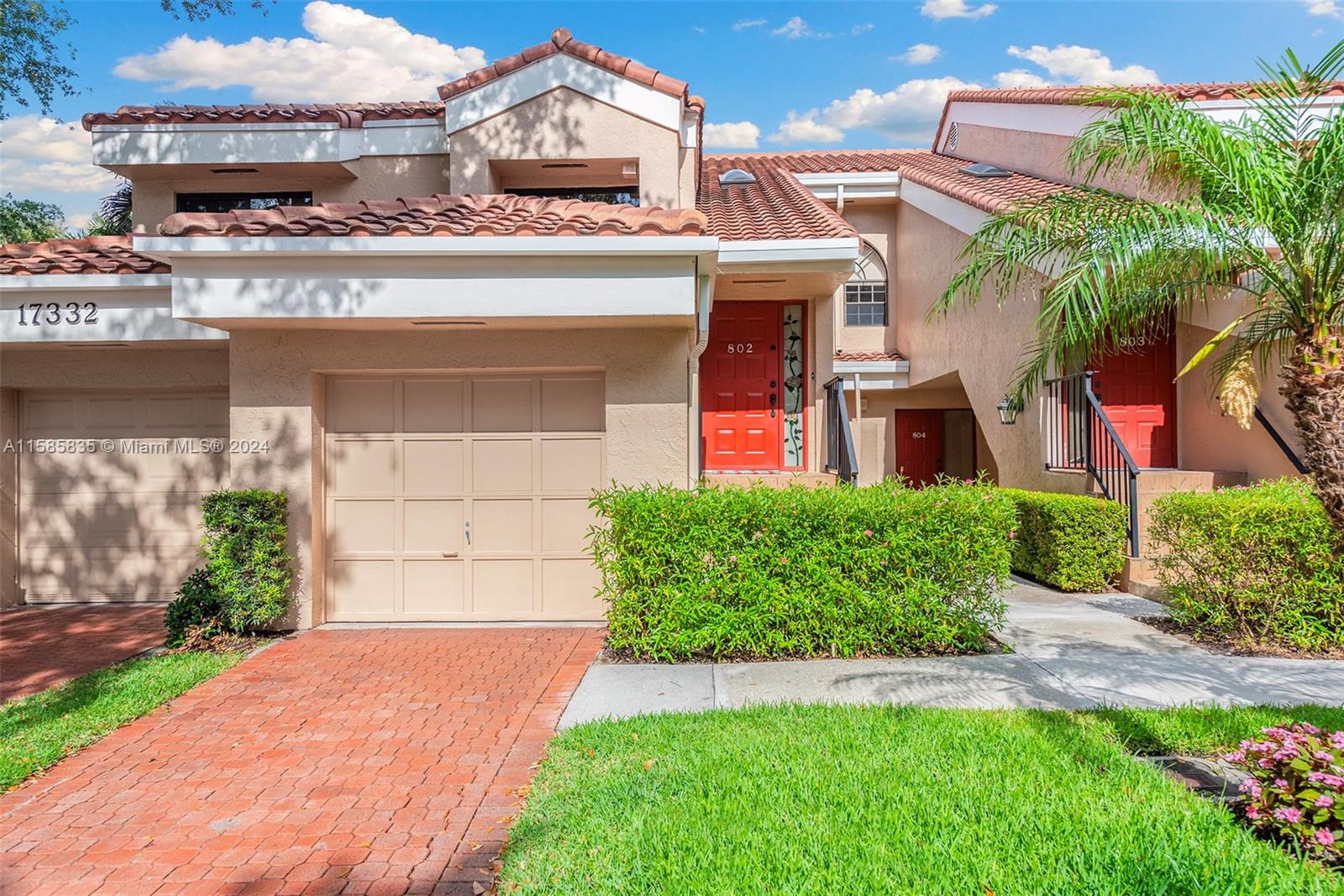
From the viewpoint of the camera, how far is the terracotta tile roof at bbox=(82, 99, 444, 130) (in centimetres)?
1014

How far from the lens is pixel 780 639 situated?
6.35m

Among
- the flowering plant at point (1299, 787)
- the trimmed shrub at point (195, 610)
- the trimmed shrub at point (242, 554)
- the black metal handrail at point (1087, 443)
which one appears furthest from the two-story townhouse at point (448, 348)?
the flowering plant at point (1299, 787)

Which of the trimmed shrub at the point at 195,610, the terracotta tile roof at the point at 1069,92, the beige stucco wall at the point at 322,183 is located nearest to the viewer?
the trimmed shrub at the point at 195,610

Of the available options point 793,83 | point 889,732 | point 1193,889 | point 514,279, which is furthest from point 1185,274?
point 793,83

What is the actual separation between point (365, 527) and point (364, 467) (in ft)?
2.03

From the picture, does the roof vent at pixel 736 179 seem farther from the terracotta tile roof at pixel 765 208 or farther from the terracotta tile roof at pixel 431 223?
the terracotta tile roof at pixel 431 223

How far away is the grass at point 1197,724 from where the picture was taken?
441 cm

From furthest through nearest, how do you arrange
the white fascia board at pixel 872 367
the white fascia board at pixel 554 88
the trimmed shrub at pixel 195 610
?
the white fascia board at pixel 872 367
the white fascia board at pixel 554 88
the trimmed shrub at pixel 195 610

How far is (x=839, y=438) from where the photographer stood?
9.64 m

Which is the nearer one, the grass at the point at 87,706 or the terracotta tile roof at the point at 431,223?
the grass at the point at 87,706

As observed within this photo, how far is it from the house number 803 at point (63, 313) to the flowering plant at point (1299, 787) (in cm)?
998

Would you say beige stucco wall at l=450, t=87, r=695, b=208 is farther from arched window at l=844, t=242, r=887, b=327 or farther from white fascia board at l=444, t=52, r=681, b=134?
arched window at l=844, t=242, r=887, b=327

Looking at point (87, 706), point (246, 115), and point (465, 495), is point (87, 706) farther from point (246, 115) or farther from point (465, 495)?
point (246, 115)

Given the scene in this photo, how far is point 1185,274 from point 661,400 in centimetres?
439
